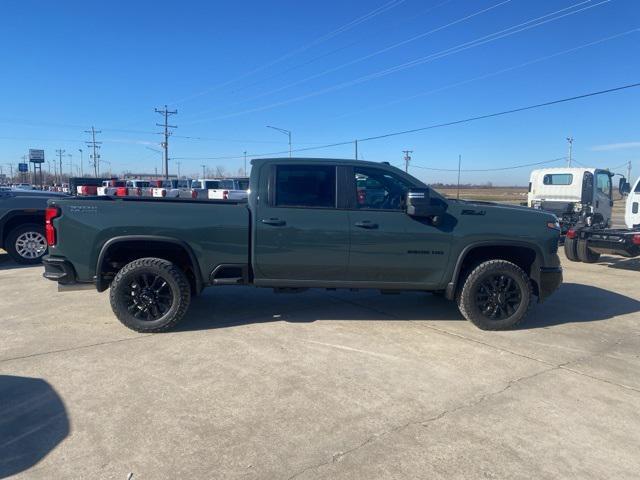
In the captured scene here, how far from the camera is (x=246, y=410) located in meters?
3.38

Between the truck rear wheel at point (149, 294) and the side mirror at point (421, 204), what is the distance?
2.60 metres

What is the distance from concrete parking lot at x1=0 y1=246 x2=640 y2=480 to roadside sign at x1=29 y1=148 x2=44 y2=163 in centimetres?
7714

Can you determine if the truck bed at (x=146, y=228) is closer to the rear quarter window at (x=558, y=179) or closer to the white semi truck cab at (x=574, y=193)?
the white semi truck cab at (x=574, y=193)

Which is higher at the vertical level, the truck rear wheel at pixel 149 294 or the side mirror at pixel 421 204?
the side mirror at pixel 421 204

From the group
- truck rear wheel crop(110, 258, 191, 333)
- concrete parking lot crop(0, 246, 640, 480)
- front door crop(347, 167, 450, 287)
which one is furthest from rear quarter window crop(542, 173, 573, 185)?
truck rear wheel crop(110, 258, 191, 333)

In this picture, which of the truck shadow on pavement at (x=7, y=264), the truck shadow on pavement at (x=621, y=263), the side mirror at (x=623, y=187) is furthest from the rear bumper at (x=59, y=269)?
the side mirror at (x=623, y=187)

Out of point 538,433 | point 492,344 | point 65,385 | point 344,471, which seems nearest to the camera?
point 344,471

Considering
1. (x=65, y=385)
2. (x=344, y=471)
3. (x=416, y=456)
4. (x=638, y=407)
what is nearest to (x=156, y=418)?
(x=65, y=385)

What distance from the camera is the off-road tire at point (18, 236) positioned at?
28.5 ft

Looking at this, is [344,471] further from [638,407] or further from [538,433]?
[638,407]

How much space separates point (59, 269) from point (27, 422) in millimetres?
2229

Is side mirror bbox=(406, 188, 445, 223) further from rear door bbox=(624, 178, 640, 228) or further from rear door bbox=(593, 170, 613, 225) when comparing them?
rear door bbox=(593, 170, 613, 225)

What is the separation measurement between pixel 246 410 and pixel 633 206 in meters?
11.8

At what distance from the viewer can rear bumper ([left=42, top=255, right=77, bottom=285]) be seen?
4938 mm
